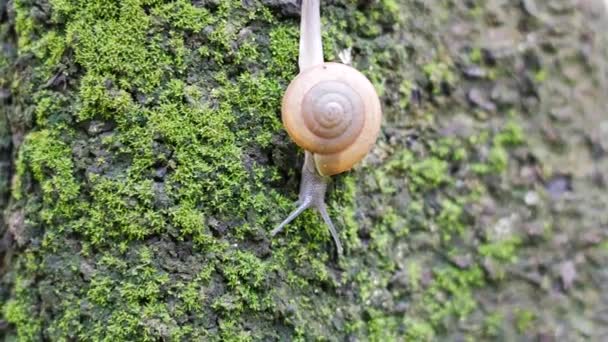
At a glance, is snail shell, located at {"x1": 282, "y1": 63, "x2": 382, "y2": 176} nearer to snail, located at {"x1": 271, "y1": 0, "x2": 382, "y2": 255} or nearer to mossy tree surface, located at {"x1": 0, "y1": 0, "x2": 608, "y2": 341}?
snail, located at {"x1": 271, "y1": 0, "x2": 382, "y2": 255}

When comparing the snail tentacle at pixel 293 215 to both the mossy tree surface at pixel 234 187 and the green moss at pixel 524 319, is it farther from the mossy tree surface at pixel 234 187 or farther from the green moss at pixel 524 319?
the green moss at pixel 524 319

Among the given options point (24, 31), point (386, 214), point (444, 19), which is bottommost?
point (386, 214)

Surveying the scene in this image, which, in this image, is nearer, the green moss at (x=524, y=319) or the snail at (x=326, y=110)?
the snail at (x=326, y=110)

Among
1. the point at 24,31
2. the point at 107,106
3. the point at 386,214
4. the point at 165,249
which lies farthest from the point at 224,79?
the point at 386,214

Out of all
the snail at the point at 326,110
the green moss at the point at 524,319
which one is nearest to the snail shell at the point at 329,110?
the snail at the point at 326,110

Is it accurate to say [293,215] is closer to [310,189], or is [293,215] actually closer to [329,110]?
[310,189]

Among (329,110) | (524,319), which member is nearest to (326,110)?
(329,110)

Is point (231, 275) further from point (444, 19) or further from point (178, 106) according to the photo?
point (444, 19)
